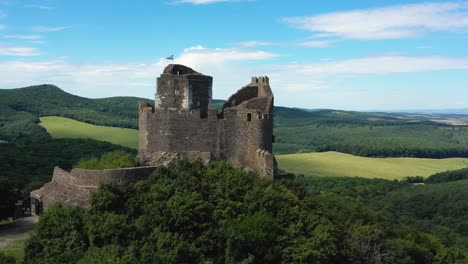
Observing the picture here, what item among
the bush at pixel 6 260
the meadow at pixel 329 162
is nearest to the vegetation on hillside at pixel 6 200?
the bush at pixel 6 260

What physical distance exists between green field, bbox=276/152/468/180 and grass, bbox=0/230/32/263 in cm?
9081

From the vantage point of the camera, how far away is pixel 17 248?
95.1 feet

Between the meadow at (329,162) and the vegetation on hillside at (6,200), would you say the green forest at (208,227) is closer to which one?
the vegetation on hillside at (6,200)

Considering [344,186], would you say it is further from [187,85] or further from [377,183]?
[187,85]

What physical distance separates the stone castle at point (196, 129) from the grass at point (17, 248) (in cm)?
249

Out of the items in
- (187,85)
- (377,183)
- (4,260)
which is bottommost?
(377,183)

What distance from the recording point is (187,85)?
109 ft

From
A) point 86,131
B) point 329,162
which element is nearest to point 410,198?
point 329,162

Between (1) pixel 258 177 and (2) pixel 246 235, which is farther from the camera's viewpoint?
(1) pixel 258 177

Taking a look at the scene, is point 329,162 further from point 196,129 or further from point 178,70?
point 178,70

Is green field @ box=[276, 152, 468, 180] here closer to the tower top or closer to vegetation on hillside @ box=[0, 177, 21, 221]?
the tower top

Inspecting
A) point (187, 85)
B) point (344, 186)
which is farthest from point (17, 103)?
point (187, 85)

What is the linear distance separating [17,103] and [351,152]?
402 ft

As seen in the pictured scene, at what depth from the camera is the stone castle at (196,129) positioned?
3341 cm
